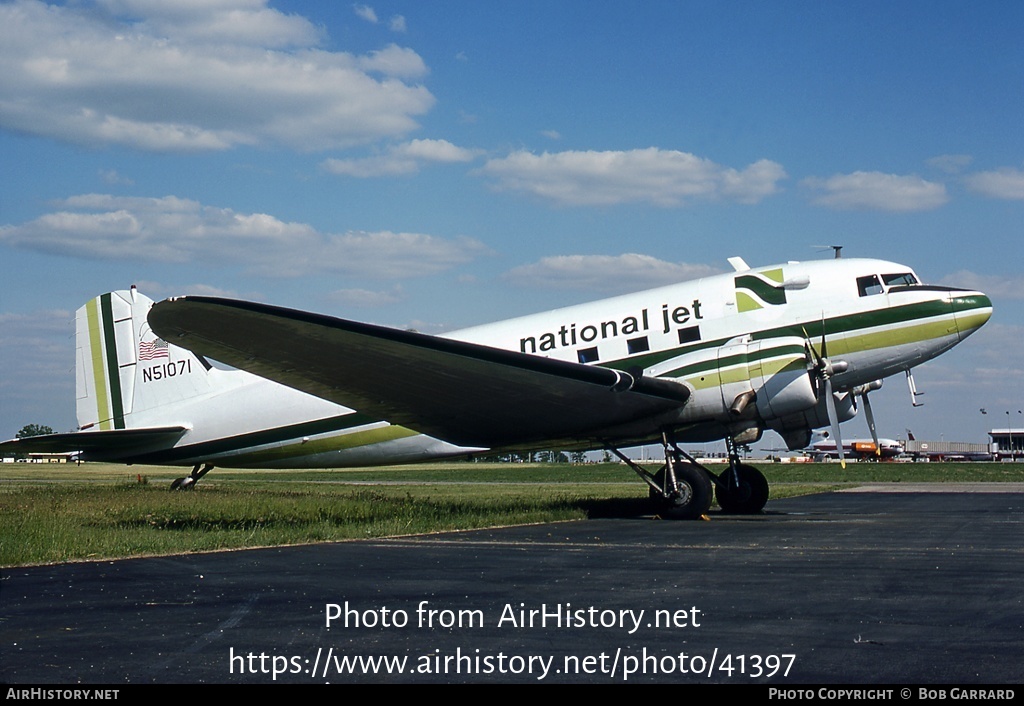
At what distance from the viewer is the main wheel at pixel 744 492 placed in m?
20.9

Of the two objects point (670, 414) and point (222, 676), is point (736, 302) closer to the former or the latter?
point (670, 414)

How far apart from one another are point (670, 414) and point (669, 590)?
9.73 m

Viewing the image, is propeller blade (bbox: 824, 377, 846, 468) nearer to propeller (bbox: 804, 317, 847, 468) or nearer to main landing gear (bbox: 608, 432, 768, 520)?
propeller (bbox: 804, 317, 847, 468)

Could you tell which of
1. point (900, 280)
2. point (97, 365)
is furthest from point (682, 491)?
point (97, 365)

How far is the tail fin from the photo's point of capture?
21453mm

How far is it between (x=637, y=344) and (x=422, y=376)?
5.13m

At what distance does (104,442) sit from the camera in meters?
20.5

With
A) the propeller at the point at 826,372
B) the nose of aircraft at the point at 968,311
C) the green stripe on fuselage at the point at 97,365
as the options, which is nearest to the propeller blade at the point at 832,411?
the propeller at the point at 826,372

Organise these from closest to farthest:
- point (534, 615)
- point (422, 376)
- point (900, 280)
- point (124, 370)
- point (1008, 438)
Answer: point (534, 615)
point (422, 376)
point (900, 280)
point (124, 370)
point (1008, 438)

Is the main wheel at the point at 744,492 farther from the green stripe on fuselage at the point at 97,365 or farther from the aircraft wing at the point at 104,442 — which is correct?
the green stripe on fuselage at the point at 97,365

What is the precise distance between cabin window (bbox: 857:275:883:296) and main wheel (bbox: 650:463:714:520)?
4.79 metres

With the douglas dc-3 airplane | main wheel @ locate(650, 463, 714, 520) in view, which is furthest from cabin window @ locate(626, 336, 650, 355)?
main wheel @ locate(650, 463, 714, 520)

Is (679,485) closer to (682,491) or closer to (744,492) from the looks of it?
(682,491)

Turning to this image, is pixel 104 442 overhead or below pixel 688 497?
overhead
